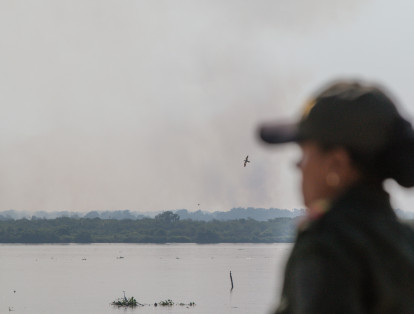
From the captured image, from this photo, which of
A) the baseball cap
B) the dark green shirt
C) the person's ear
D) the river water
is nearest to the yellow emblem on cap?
the baseball cap

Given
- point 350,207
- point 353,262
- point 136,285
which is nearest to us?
point 353,262

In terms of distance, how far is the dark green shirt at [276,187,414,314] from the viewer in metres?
1.95

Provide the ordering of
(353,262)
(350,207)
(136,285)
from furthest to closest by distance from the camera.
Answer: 1. (136,285)
2. (350,207)
3. (353,262)

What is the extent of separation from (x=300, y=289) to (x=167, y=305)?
77.4 meters

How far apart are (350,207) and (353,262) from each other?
159 millimetres

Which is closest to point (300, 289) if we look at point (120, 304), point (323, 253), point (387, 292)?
point (323, 253)

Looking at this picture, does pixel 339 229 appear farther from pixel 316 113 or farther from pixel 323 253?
pixel 316 113

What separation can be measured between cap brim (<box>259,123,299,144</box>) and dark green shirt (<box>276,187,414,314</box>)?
19 centimetres

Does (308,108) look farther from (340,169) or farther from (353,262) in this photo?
(353,262)

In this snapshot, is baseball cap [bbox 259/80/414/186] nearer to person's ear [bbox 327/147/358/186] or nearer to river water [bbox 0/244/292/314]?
person's ear [bbox 327/147/358/186]

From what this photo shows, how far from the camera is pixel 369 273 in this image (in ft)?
6.69

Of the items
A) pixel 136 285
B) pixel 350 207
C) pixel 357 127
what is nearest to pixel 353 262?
pixel 350 207

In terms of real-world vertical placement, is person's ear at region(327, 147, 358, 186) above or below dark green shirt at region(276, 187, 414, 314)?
above

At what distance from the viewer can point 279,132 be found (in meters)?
2.14
